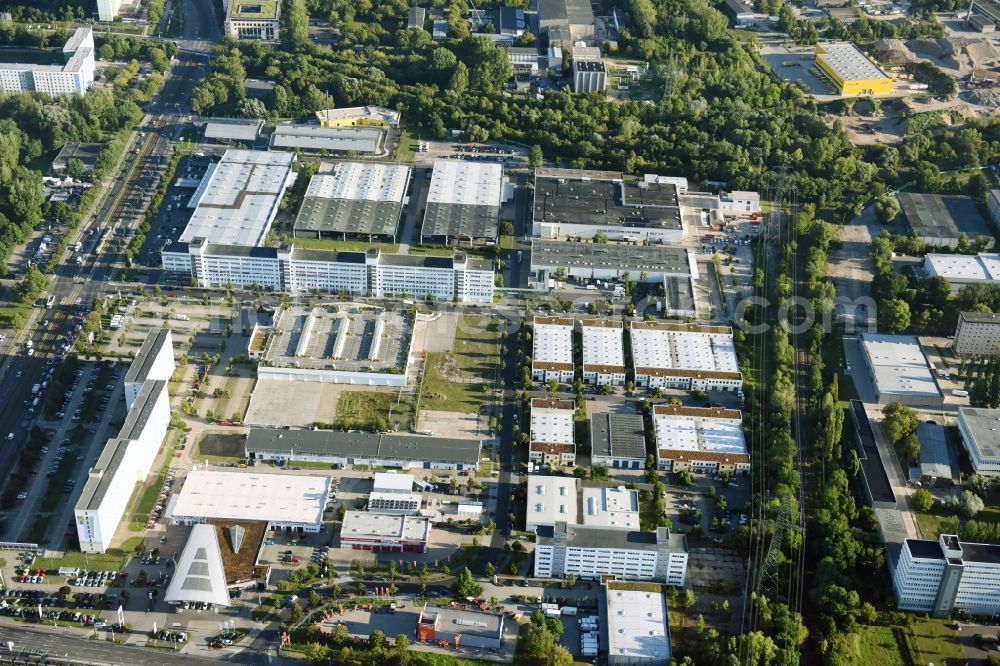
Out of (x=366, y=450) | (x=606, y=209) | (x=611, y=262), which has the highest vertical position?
(x=606, y=209)

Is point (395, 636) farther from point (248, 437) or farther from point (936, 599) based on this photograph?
point (936, 599)

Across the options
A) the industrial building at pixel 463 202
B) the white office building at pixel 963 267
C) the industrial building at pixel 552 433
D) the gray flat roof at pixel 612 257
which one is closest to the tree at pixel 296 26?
the industrial building at pixel 463 202

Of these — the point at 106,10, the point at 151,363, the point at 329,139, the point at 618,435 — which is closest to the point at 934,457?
the point at 618,435

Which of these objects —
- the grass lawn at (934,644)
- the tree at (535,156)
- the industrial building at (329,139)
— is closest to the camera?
the grass lawn at (934,644)

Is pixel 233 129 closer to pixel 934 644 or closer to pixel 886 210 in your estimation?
pixel 886 210

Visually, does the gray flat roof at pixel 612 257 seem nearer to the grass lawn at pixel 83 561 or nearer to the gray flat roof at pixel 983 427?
the gray flat roof at pixel 983 427

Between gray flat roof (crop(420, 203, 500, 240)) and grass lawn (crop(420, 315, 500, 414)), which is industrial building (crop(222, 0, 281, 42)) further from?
grass lawn (crop(420, 315, 500, 414))

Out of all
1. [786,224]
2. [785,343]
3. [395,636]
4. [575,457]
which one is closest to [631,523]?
[575,457]
